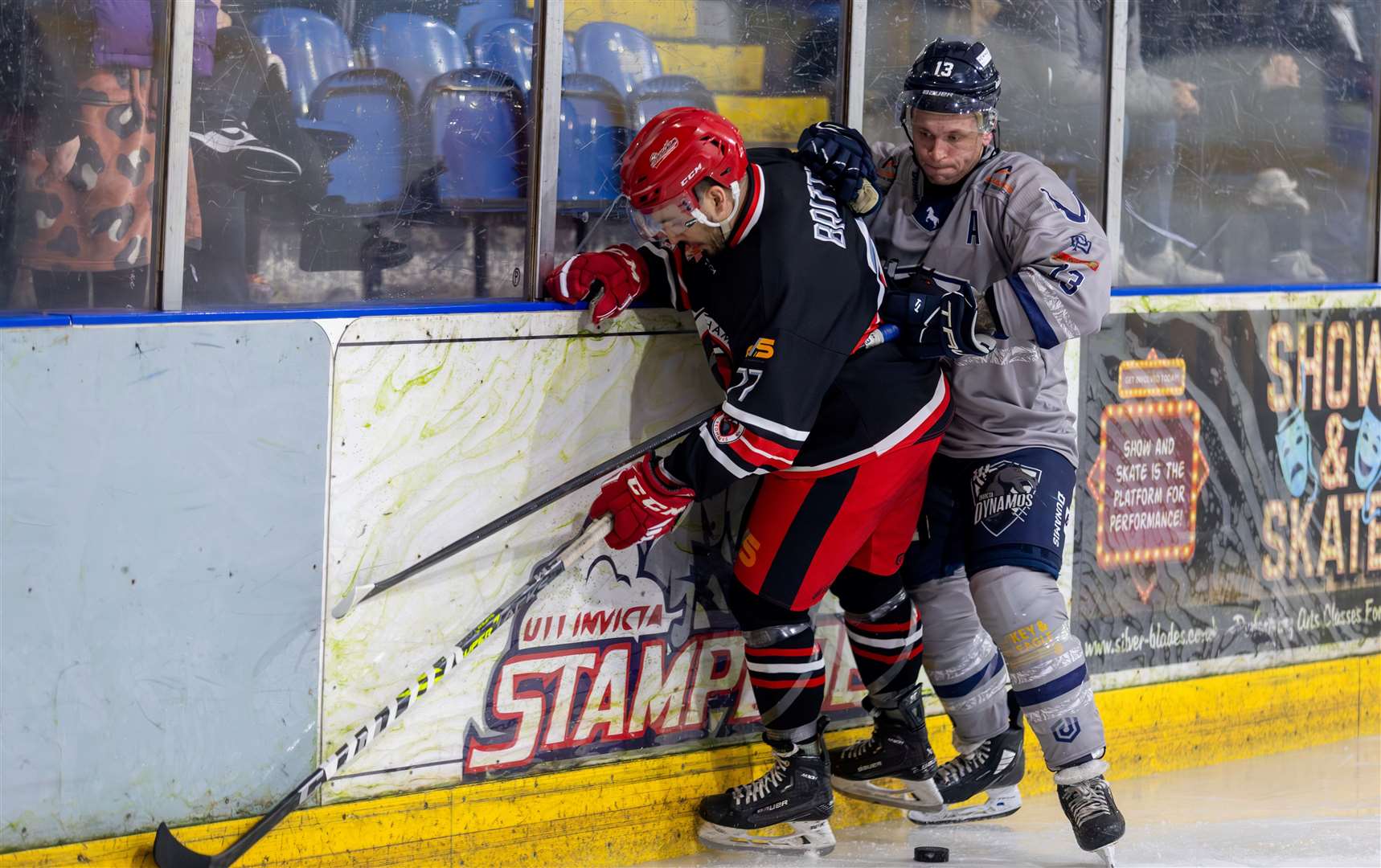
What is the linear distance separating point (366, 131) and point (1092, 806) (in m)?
1.76

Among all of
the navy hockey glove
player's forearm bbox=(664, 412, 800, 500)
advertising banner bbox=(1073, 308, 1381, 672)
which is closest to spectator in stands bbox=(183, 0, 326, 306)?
player's forearm bbox=(664, 412, 800, 500)

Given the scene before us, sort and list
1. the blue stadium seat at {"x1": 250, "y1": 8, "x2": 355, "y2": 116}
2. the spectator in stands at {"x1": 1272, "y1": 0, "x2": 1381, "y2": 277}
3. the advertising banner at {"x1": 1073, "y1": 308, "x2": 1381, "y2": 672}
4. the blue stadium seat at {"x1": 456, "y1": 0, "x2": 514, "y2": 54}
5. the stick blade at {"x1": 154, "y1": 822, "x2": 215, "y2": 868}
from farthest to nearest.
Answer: the spectator in stands at {"x1": 1272, "y1": 0, "x2": 1381, "y2": 277} < the advertising banner at {"x1": 1073, "y1": 308, "x2": 1381, "y2": 672} < the blue stadium seat at {"x1": 456, "y1": 0, "x2": 514, "y2": 54} < the blue stadium seat at {"x1": 250, "y1": 8, "x2": 355, "y2": 116} < the stick blade at {"x1": 154, "y1": 822, "x2": 215, "y2": 868}

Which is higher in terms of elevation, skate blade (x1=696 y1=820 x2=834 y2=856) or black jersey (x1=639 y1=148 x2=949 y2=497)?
black jersey (x1=639 y1=148 x2=949 y2=497)

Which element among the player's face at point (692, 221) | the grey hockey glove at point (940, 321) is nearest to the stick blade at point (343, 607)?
the player's face at point (692, 221)

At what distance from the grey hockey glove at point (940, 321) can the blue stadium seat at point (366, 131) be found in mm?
886

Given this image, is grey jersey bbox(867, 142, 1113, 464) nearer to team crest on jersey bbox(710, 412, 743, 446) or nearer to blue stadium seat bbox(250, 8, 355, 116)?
team crest on jersey bbox(710, 412, 743, 446)

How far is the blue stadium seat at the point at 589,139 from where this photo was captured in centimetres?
301

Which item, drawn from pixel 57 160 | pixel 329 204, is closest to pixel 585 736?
pixel 329 204

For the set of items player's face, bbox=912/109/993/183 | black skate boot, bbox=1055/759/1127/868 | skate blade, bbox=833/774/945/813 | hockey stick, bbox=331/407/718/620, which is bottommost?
skate blade, bbox=833/774/945/813

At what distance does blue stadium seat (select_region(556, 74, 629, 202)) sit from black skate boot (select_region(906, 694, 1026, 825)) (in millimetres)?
1329

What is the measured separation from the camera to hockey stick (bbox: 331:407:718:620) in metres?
2.73

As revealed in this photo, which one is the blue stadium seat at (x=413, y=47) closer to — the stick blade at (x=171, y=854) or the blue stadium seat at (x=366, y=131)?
the blue stadium seat at (x=366, y=131)

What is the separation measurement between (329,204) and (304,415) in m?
0.36

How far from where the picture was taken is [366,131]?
2764 millimetres
